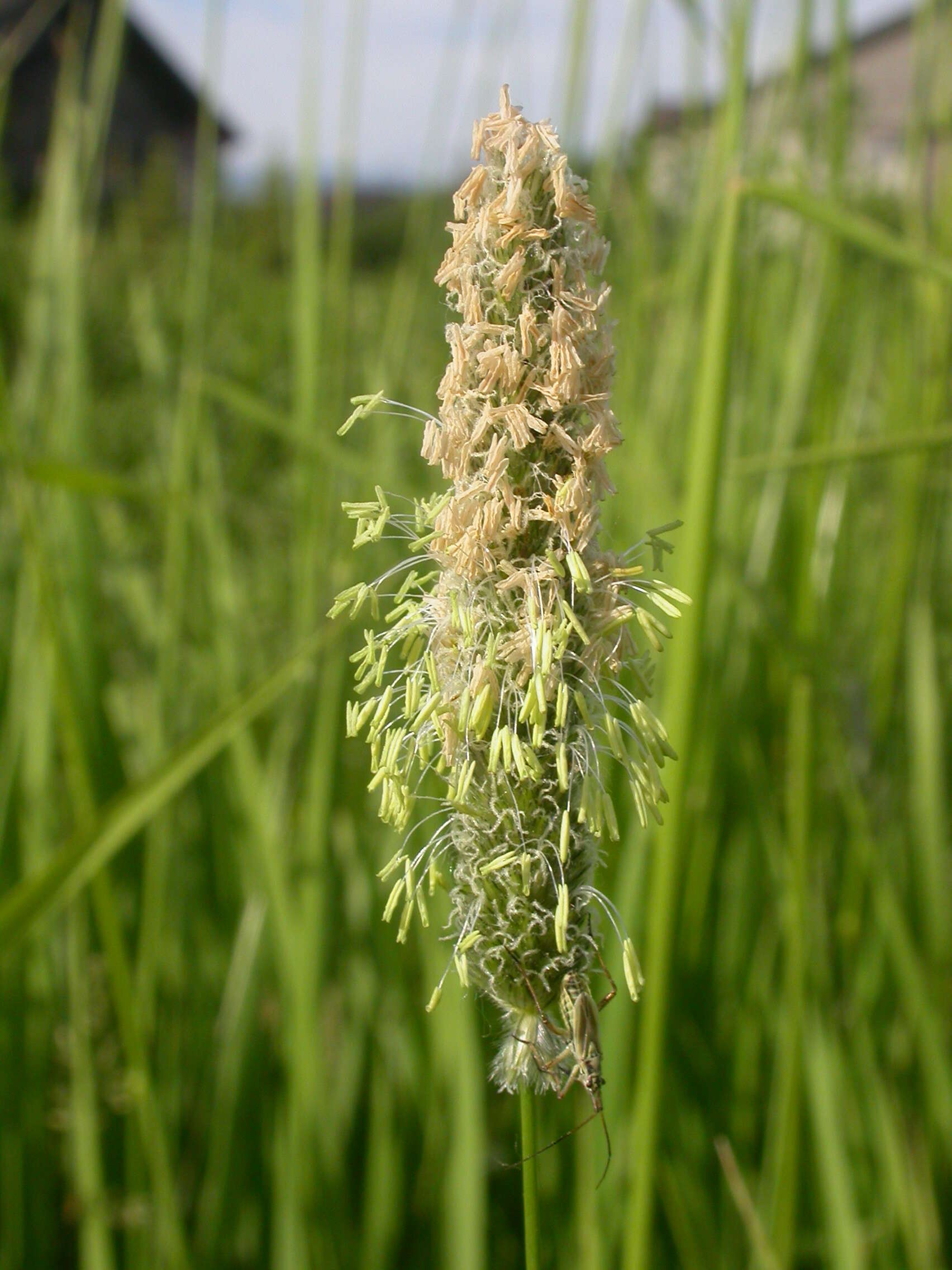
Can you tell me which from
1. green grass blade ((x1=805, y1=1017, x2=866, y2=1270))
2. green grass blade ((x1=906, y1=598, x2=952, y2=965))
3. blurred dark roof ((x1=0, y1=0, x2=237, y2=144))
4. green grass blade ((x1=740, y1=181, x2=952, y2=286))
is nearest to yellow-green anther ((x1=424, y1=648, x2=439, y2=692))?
green grass blade ((x1=740, y1=181, x2=952, y2=286))

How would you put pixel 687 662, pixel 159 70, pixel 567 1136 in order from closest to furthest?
pixel 567 1136 < pixel 687 662 < pixel 159 70

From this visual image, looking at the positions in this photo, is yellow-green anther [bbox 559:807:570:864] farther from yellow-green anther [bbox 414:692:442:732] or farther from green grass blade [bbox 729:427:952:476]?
green grass blade [bbox 729:427:952:476]

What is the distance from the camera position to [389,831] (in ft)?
5.85

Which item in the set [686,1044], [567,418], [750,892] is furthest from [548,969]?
[750,892]

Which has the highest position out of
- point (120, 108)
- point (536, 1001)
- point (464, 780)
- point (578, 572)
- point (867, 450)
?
point (120, 108)

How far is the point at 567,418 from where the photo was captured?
57 centimetres

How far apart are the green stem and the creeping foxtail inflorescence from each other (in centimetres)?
2

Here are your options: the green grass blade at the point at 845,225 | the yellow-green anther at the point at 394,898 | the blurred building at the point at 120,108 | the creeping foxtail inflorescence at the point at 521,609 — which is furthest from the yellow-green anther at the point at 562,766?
the blurred building at the point at 120,108

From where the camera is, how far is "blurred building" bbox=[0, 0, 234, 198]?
4996mm

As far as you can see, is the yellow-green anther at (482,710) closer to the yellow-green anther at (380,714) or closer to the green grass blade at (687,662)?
the yellow-green anther at (380,714)

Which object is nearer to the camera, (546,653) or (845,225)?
(546,653)

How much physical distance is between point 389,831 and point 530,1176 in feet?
4.09

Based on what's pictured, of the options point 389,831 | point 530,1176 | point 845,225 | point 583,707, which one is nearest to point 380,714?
point 583,707

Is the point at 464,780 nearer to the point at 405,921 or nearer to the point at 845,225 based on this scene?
the point at 405,921
